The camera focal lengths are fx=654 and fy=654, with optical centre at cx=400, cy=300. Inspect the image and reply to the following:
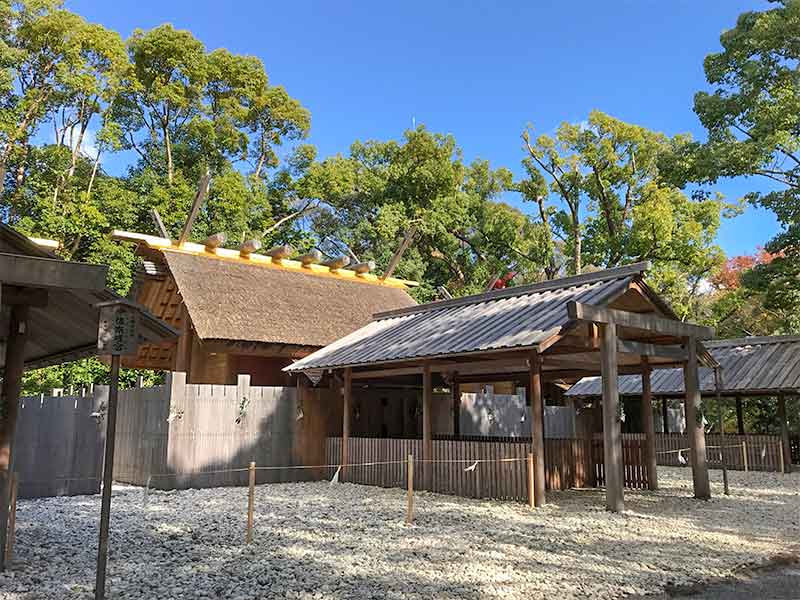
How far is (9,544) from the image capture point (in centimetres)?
627

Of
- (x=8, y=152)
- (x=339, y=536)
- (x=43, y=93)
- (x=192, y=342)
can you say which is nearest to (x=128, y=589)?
(x=339, y=536)

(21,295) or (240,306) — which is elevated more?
(240,306)

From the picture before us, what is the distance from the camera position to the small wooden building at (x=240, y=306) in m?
16.6

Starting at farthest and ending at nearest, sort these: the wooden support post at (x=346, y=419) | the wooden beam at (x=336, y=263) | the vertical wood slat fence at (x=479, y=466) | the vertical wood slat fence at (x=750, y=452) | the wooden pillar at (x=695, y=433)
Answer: the wooden beam at (x=336, y=263) < the vertical wood slat fence at (x=750, y=452) < the wooden support post at (x=346, y=419) < the wooden pillar at (x=695, y=433) < the vertical wood slat fence at (x=479, y=466)

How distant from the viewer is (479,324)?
12.2 meters

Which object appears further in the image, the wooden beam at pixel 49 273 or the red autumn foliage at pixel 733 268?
the red autumn foliage at pixel 733 268

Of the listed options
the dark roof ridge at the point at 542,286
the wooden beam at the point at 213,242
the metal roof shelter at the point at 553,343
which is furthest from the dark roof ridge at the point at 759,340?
the wooden beam at the point at 213,242

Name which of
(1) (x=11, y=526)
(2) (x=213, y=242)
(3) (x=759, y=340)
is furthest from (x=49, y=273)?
(3) (x=759, y=340)

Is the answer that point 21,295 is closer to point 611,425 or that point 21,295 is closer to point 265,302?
point 611,425

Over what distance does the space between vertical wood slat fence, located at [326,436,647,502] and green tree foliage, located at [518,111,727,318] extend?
1740 cm

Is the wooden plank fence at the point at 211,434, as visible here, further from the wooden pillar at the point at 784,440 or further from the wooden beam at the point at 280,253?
the wooden pillar at the point at 784,440

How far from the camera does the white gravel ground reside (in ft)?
18.7

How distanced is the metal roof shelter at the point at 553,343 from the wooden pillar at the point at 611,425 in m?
0.02

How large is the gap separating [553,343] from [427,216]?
2627 centimetres
